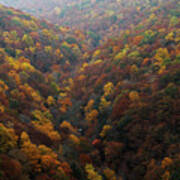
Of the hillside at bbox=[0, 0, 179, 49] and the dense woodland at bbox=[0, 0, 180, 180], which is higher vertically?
A: the hillside at bbox=[0, 0, 179, 49]

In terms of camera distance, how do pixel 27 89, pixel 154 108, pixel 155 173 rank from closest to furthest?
pixel 155 173
pixel 154 108
pixel 27 89

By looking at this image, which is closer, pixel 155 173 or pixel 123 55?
pixel 155 173

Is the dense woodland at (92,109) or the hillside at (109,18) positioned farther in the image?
the hillside at (109,18)

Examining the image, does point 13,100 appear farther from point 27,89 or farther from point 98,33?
point 98,33

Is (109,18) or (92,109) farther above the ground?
(109,18)

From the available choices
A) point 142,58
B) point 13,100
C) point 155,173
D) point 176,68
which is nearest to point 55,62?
point 142,58

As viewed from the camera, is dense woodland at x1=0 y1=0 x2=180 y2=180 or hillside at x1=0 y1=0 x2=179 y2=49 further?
hillside at x1=0 y1=0 x2=179 y2=49

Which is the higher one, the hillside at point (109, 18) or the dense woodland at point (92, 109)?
the hillside at point (109, 18)

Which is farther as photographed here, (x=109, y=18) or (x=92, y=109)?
(x=109, y=18)
